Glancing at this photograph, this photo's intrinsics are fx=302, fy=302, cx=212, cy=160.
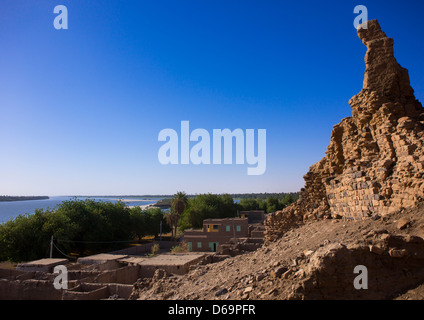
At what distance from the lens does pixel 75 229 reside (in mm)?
36750

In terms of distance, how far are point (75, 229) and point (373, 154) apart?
1420 inches

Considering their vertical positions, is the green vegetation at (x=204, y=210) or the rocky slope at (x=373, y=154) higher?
the rocky slope at (x=373, y=154)

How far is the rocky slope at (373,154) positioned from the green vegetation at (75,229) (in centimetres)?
2964

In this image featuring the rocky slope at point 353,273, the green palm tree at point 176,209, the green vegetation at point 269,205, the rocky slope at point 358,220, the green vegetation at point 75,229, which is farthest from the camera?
the green vegetation at point 269,205

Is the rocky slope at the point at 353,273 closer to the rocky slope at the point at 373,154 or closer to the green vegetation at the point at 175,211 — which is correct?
A: the rocky slope at the point at 373,154

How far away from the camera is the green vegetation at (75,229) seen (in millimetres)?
31719

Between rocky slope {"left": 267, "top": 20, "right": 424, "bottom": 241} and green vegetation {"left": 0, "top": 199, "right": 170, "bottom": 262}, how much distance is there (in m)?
29.6

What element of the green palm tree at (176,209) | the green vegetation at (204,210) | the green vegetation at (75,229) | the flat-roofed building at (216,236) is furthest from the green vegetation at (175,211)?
the flat-roofed building at (216,236)

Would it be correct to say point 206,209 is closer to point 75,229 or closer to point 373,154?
point 75,229

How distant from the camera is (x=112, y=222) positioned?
43156mm

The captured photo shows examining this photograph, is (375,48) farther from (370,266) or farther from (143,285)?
(143,285)

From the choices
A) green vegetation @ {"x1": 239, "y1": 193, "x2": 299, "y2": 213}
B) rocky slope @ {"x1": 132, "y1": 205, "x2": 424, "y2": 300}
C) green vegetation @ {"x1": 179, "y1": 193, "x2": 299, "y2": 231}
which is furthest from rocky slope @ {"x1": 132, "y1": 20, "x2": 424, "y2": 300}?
green vegetation @ {"x1": 239, "y1": 193, "x2": 299, "y2": 213}

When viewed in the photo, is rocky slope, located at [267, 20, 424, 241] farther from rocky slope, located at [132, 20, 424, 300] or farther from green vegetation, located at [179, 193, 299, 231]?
green vegetation, located at [179, 193, 299, 231]
